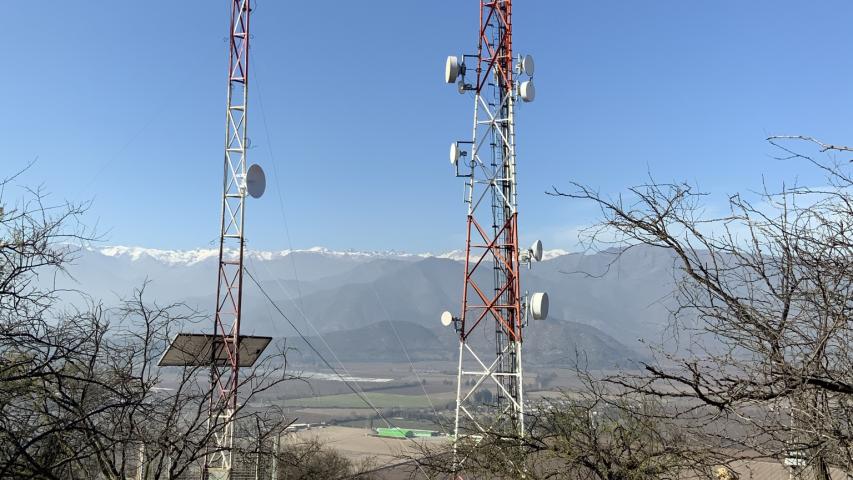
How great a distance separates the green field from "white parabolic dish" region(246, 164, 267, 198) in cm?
12306

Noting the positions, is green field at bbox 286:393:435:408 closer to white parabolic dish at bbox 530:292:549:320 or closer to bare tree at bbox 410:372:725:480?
white parabolic dish at bbox 530:292:549:320

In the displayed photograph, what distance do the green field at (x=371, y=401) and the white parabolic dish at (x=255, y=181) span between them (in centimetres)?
12306

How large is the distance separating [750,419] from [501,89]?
564 inches

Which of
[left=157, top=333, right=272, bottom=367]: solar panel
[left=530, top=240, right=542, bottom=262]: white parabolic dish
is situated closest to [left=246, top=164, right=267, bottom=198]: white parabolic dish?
[left=157, top=333, right=272, bottom=367]: solar panel

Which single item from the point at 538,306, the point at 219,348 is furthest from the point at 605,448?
the point at 219,348

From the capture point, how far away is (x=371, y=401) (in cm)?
14412

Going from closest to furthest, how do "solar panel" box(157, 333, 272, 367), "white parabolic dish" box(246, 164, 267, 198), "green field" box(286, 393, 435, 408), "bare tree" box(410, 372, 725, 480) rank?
"bare tree" box(410, 372, 725, 480), "solar panel" box(157, 333, 272, 367), "white parabolic dish" box(246, 164, 267, 198), "green field" box(286, 393, 435, 408)

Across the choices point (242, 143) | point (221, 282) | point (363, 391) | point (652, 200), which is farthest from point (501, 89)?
point (363, 391)

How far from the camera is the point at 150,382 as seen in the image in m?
5.56

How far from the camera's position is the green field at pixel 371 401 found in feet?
461

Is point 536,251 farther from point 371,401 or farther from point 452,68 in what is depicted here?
point 371,401

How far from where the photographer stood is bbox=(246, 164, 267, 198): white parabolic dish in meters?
17.6

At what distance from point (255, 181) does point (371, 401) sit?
433ft

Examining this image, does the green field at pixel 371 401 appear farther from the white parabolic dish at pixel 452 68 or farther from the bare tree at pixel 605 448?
the bare tree at pixel 605 448
